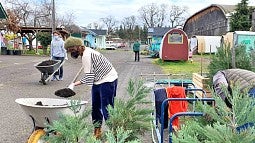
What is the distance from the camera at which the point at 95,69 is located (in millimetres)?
5418

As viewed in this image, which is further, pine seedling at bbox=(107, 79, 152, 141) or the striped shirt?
the striped shirt

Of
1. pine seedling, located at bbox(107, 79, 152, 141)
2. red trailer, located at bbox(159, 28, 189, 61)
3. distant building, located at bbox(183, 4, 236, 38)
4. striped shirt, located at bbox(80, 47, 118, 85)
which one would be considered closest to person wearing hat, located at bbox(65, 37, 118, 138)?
striped shirt, located at bbox(80, 47, 118, 85)

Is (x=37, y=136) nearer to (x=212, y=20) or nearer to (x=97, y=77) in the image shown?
(x=97, y=77)

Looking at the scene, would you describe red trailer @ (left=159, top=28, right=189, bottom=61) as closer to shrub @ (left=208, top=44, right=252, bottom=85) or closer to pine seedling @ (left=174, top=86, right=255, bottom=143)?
shrub @ (left=208, top=44, right=252, bottom=85)

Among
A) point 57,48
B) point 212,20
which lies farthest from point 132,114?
point 212,20

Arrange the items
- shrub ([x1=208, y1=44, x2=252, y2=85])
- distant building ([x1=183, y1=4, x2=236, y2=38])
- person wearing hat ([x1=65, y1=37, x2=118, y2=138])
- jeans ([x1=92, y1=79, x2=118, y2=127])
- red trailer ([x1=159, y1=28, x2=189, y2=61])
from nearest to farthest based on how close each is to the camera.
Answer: person wearing hat ([x1=65, y1=37, x2=118, y2=138])
jeans ([x1=92, y1=79, x2=118, y2=127])
shrub ([x1=208, y1=44, x2=252, y2=85])
red trailer ([x1=159, y1=28, x2=189, y2=61])
distant building ([x1=183, y1=4, x2=236, y2=38])

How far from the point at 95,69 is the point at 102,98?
1.32 feet

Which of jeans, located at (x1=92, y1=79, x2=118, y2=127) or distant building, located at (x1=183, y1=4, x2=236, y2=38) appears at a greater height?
distant building, located at (x1=183, y1=4, x2=236, y2=38)

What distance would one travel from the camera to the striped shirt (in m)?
5.33

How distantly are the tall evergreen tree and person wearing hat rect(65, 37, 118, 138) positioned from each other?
3565 cm

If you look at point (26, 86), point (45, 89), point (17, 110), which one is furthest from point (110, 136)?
point (26, 86)

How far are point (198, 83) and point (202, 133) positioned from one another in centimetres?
811

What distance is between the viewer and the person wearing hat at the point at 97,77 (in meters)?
5.30

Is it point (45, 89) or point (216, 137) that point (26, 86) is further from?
point (216, 137)
